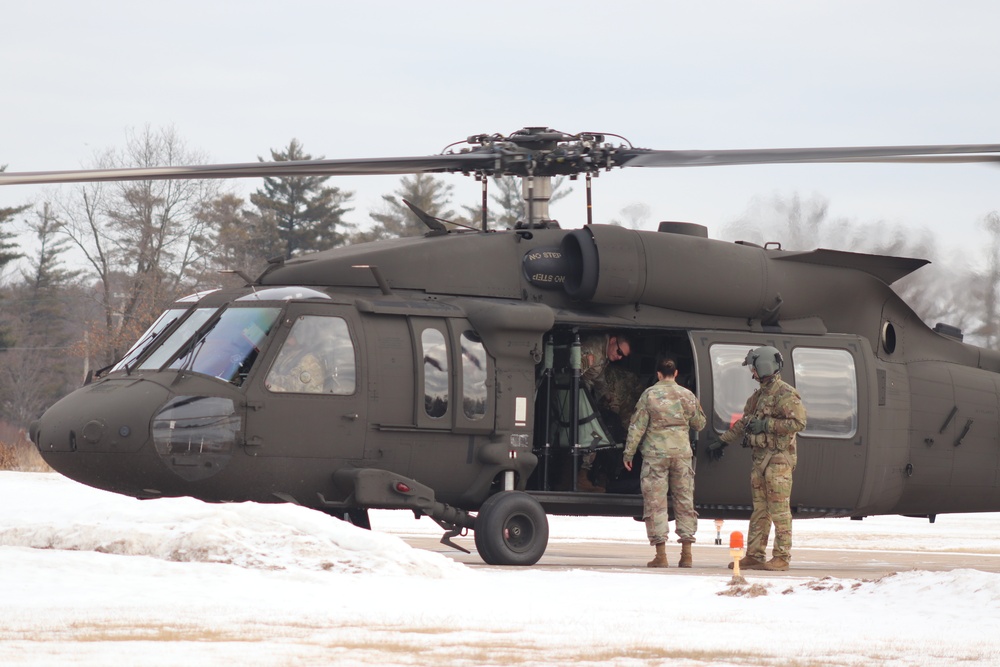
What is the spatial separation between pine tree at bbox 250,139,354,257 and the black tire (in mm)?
45468

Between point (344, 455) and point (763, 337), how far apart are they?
13.6 ft

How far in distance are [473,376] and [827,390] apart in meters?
3.48

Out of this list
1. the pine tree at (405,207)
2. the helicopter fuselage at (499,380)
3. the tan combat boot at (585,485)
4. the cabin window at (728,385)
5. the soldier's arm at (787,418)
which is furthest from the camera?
the pine tree at (405,207)

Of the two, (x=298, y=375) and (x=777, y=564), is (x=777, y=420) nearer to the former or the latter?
(x=777, y=564)

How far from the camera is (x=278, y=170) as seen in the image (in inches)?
470

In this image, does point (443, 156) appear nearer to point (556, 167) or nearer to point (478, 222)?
point (556, 167)

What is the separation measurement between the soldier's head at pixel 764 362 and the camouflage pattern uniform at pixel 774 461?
6cm

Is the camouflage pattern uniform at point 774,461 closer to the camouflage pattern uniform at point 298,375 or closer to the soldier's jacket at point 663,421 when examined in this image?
the soldier's jacket at point 663,421

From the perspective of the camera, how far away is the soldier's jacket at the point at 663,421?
12406mm

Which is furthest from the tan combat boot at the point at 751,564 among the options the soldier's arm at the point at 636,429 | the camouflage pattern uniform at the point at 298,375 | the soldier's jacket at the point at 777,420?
the camouflage pattern uniform at the point at 298,375

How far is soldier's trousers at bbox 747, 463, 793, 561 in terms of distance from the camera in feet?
40.7

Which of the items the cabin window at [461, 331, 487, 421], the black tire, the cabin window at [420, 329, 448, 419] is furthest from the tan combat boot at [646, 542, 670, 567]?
the cabin window at [420, 329, 448, 419]

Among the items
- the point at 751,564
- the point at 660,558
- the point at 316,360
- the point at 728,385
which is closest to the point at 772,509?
the point at 751,564

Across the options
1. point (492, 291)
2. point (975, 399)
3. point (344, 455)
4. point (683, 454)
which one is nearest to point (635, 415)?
point (683, 454)
